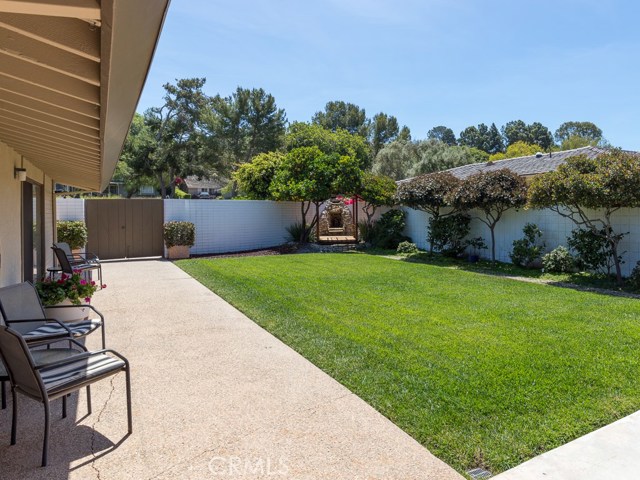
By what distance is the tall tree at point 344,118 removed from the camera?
51031 mm

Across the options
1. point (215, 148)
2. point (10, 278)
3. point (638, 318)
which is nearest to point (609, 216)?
point (638, 318)

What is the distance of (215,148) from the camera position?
1314 inches

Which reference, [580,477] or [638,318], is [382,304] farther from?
[580,477]

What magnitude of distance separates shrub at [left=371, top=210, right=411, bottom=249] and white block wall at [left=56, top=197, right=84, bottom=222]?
11387mm

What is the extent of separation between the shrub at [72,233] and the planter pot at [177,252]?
109 inches

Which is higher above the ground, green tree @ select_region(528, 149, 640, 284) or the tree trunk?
green tree @ select_region(528, 149, 640, 284)

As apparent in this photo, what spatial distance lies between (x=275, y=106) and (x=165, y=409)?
35178 millimetres

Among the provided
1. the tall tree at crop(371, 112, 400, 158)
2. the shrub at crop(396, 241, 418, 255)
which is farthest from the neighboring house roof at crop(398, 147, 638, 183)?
the tall tree at crop(371, 112, 400, 158)

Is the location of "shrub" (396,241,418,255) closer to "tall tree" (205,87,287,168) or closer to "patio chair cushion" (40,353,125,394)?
"patio chair cushion" (40,353,125,394)

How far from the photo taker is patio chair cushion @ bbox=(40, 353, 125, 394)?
298 cm

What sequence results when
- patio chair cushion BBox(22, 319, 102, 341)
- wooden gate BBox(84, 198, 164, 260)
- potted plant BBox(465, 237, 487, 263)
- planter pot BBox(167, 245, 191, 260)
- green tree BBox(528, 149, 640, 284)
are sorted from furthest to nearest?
planter pot BBox(167, 245, 191, 260) < wooden gate BBox(84, 198, 164, 260) < potted plant BBox(465, 237, 487, 263) < green tree BBox(528, 149, 640, 284) < patio chair cushion BBox(22, 319, 102, 341)

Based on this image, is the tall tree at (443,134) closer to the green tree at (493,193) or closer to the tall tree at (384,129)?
the tall tree at (384,129)

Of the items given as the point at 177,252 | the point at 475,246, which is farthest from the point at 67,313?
the point at 475,246

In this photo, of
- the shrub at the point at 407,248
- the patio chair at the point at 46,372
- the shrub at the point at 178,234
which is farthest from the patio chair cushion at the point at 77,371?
the shrub at the point at 407,248
